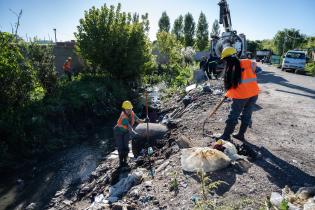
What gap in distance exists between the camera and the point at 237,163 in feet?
15.0

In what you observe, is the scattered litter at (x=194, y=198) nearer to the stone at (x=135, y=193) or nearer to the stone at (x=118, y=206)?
the stone at (x=135, y=193)

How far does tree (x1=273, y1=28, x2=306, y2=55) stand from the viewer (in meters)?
43.4

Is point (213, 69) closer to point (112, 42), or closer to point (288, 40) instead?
point (112, 42)

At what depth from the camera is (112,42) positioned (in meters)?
14.7

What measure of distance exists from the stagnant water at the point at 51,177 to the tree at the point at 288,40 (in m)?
41.1

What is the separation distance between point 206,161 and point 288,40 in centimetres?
4564

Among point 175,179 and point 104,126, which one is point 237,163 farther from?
point 104,126

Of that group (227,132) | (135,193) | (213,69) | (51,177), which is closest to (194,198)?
(135,193)

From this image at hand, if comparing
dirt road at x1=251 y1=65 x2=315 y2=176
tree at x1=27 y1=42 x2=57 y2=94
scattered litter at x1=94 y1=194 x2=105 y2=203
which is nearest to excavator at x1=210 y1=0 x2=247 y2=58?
dirt road at x1=251 y1=65 x2=315 y2=176

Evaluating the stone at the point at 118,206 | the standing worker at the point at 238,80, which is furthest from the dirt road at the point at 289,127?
the stone at the point at 118,206

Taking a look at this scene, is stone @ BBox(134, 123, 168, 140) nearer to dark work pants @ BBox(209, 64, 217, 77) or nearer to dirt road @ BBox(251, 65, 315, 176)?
dirt road @ BBox(251, 65, 315, 176)

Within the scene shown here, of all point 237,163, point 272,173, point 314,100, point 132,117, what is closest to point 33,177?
point 132,117

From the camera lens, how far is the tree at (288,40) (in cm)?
4338

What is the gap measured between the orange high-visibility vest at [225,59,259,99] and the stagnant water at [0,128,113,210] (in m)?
4.34
